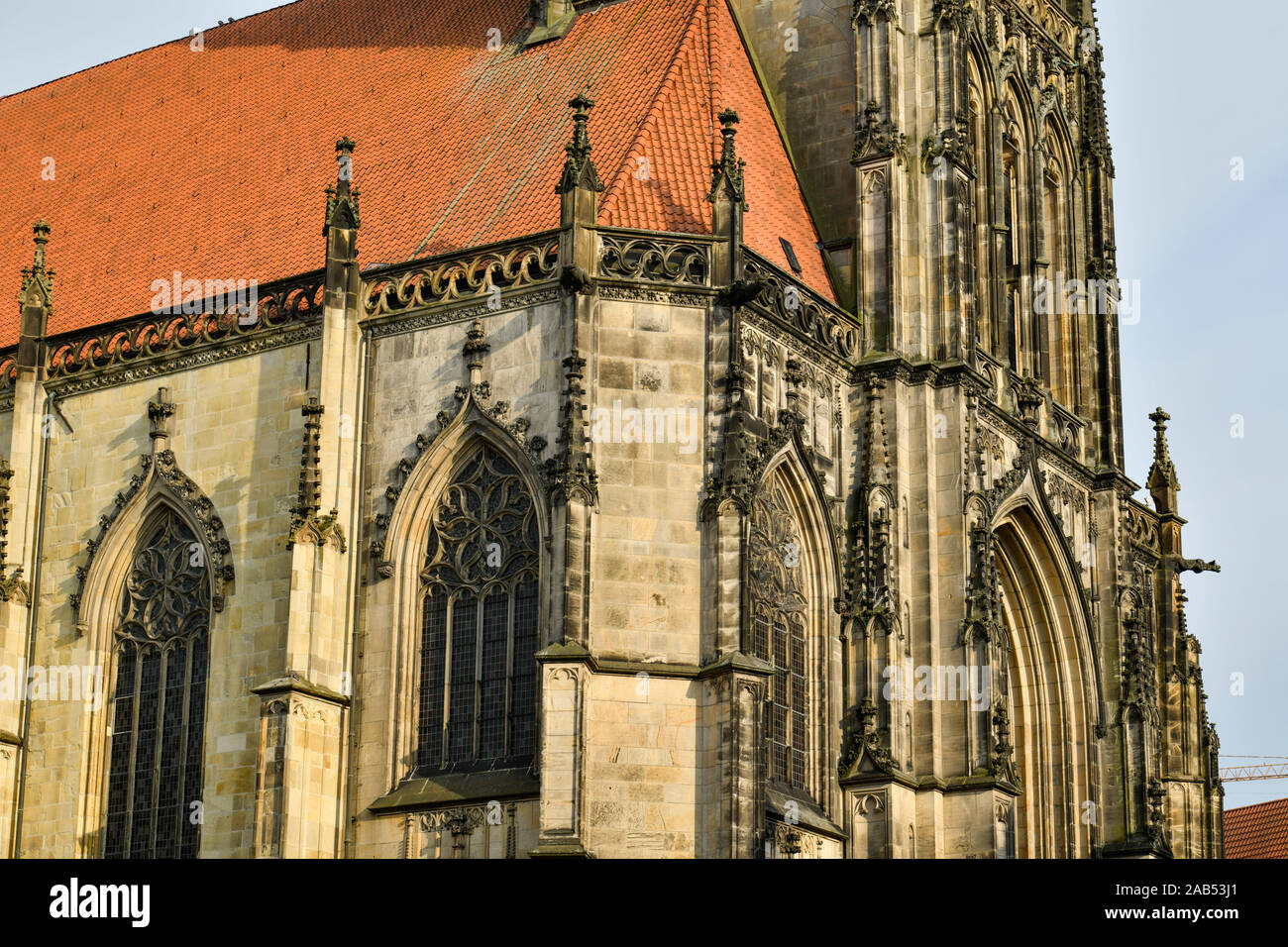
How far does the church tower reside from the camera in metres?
31.5

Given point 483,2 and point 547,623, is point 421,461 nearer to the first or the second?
point 547,623

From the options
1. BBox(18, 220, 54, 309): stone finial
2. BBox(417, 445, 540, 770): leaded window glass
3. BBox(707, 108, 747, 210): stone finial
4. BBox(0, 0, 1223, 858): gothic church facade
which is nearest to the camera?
BBox(0, 0, 1223, 858): gothic church facade

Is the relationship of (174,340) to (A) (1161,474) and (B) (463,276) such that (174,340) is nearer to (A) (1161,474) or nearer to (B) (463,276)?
(B) (463,276)

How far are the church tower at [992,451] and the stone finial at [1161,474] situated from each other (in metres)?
0.08

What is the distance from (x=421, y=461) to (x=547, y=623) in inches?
143

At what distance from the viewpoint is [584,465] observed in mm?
28375

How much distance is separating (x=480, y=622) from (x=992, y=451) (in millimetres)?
8773

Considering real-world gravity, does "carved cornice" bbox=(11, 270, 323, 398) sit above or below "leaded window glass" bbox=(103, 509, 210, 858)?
above

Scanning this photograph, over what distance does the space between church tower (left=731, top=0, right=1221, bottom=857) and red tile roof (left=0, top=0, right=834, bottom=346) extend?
1423 mm

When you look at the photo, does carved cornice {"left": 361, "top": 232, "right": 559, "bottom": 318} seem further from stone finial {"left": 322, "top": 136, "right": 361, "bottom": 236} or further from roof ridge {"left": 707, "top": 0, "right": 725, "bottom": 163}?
roof ridge {"left": 707, "top": 0, "right": 725, "bottom": 163}

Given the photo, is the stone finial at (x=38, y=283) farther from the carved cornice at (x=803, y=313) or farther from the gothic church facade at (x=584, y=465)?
the carved cornice at (x=803, y=313)

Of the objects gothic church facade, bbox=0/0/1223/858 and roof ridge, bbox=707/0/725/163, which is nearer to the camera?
gothic church facade, bbox=0/0/1223/858

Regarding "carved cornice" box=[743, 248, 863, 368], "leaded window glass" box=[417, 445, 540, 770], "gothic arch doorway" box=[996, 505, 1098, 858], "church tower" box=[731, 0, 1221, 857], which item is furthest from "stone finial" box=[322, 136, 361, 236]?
"gothic arch doorway" box=[996, 505, 1098, 858]

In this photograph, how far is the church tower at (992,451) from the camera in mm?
31531
